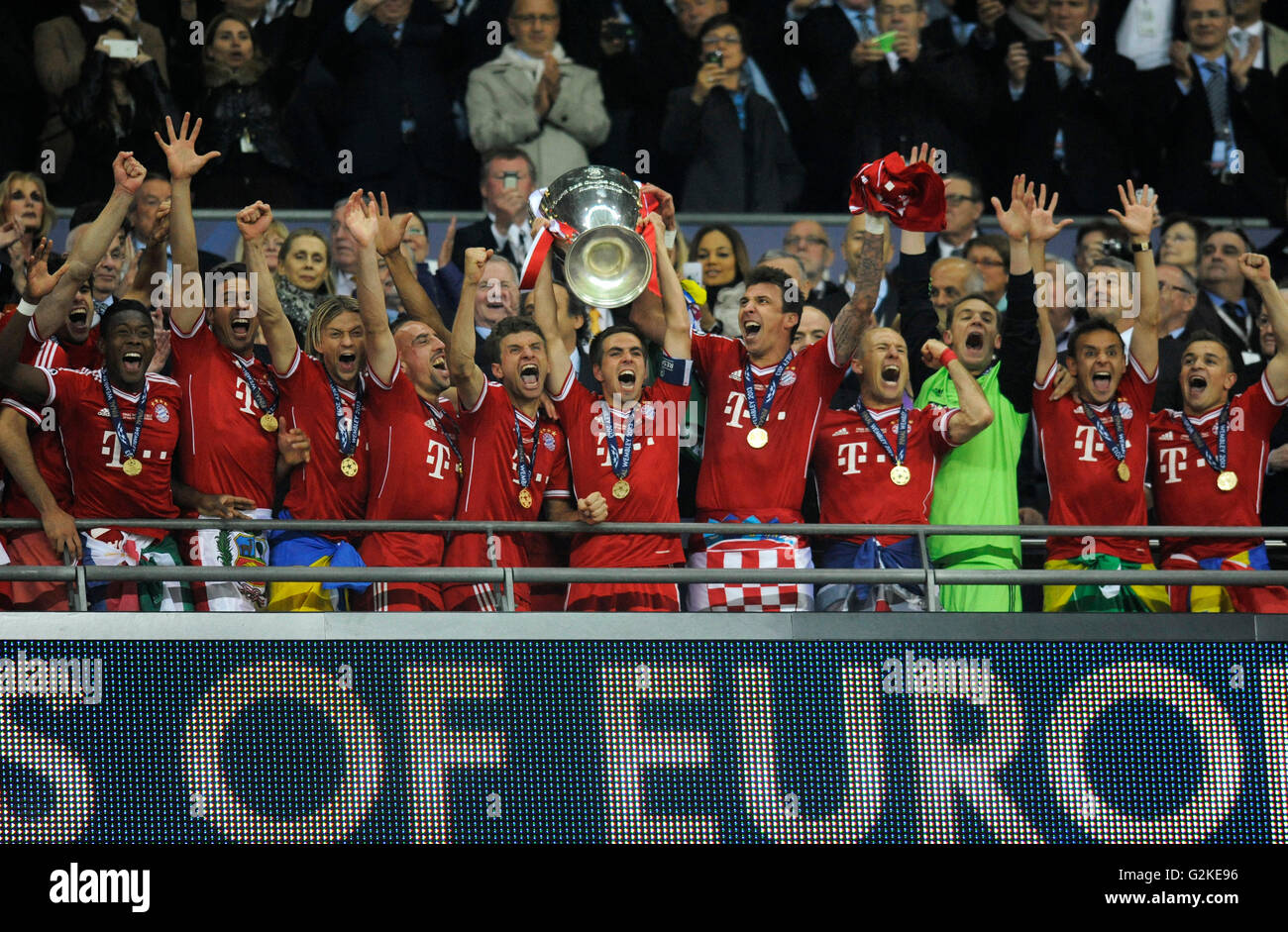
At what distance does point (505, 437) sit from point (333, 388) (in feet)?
2.36

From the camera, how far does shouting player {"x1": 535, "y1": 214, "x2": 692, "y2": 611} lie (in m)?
7.85

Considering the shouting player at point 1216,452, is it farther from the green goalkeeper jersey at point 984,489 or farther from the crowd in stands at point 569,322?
the green goalkeeper jersey at point 984,489

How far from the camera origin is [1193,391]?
848cm

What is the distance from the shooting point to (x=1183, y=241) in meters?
10.0

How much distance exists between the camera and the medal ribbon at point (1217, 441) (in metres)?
8.34

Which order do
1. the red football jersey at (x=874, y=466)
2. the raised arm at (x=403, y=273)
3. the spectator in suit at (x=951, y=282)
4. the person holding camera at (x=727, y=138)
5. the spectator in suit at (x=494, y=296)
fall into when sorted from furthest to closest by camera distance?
the person holding camera at (x=727, y=138), the spectator in suit at (x=951, y=282), the spectator in suit at (x=494, y=296), the raised arm at (x=403, y=273), the red football jersey at (x=874, y=466)

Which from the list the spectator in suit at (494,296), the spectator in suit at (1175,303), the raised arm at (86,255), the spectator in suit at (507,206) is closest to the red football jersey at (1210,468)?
the spectator in suit at (1175,303)

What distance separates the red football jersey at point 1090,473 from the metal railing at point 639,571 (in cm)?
58

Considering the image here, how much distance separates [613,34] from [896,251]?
1.94 metres

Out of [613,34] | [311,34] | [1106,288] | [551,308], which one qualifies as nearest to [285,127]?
[311,34]

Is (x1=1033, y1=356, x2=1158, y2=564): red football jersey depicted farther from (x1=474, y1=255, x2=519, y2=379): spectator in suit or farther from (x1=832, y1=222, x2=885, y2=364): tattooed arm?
(x1=474, y1=255, x2=519, y2=379): spectator in suit

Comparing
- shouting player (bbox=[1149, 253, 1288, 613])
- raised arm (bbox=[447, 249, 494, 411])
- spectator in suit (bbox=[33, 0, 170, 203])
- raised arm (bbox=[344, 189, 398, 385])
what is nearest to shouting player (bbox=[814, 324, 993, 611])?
shouting player (bbox=[1149, 253, 1288, 613])

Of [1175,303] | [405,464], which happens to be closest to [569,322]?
[405,464]
